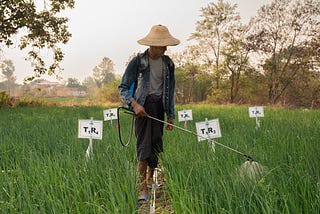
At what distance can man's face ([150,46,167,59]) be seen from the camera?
2.63 m

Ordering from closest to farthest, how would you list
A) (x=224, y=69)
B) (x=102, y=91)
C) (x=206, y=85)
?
1. (x=224, y=69)
2. (x=206, y=85)
3. (x=102, y=91)

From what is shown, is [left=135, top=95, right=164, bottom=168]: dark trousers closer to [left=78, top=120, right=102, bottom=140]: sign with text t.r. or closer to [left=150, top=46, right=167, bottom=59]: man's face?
[left=150, top=46, right=167, bottom=59]: man's face

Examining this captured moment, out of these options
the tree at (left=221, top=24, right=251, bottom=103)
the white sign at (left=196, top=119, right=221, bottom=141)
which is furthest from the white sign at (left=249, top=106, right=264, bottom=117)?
the tree at (left=221, top=24, right=251, bottom=103)

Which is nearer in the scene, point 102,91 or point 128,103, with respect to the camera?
point 128,103

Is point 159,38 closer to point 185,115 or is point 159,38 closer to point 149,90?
point 149,90

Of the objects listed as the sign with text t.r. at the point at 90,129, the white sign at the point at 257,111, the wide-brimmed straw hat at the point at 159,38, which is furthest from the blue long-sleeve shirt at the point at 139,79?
the white sign at the point at 257,111

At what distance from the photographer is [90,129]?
3180 mm

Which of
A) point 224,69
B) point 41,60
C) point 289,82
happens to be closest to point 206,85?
point 224,69

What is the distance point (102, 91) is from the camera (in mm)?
35500

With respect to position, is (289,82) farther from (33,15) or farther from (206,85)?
(33,15)

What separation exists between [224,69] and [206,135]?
20.6 meters

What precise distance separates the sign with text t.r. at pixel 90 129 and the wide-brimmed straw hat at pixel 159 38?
1.07 meters

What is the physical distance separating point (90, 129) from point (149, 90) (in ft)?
2.73

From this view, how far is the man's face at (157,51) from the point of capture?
263cm
